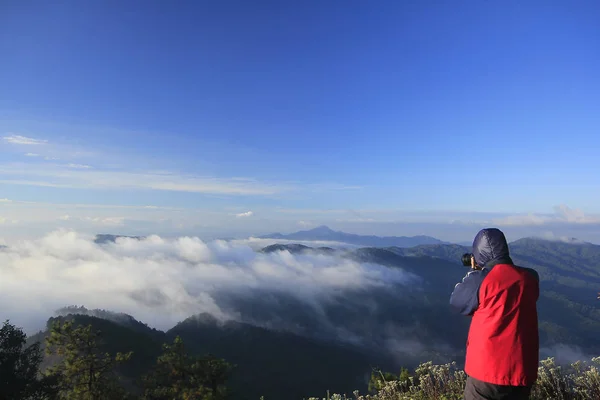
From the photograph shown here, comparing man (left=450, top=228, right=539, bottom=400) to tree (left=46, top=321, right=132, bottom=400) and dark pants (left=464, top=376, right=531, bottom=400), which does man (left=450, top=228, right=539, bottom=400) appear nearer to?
dark pants (left=464, top=376, right=531, bottom=400)

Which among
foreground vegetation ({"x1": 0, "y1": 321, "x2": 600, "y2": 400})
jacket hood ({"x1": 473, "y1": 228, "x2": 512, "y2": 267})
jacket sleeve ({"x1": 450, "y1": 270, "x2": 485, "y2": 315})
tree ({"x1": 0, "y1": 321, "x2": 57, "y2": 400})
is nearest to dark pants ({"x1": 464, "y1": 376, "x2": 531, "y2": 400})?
jacket sleeve ({"x1": 450, "y1": 270, "x2": 485, "y2": 315})

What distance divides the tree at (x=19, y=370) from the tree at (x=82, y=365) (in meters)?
0.85

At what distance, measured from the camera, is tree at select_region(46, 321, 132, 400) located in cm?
2120

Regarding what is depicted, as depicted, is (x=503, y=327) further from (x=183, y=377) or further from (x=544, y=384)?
(x=183, y=377)

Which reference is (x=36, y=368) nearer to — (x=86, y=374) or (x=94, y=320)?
(x=86, y=374)

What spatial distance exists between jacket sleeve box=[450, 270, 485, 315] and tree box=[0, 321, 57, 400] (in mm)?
23741

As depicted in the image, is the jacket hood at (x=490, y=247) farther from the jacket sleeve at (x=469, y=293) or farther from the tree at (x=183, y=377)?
the tree at (x=183, y=377)

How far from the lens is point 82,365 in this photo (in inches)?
852

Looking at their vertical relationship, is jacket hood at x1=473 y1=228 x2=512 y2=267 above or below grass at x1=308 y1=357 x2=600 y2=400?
above

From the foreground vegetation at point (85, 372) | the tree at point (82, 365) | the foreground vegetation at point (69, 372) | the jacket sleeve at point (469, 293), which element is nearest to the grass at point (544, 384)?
the jacket sleeve at point (469, 293)

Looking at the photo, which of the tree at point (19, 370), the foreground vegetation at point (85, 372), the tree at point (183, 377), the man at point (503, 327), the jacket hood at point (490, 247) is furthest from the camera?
the tree at point (183, 377)

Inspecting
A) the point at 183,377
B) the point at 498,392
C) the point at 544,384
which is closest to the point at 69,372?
the point at 183,377

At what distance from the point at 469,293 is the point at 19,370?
27.4 m

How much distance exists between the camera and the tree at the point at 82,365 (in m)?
21.2
